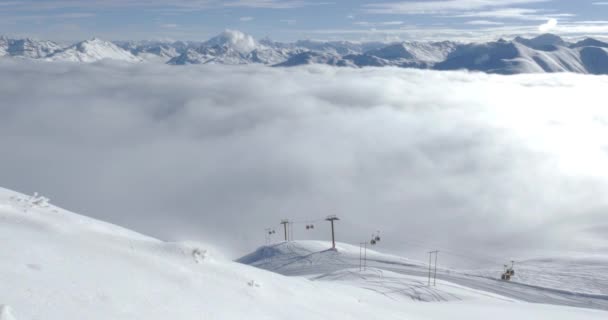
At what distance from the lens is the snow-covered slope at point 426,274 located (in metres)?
32.2

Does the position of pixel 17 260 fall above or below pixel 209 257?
above

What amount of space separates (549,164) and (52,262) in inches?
8023

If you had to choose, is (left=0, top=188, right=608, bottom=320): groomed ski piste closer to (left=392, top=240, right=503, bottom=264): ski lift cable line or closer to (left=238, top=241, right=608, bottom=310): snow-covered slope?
(left=238, top=241, right=608, bottom=310): snow-covered slope

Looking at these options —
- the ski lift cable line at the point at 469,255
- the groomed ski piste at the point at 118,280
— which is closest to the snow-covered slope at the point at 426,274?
the groomed ski piste at the point at 118,280

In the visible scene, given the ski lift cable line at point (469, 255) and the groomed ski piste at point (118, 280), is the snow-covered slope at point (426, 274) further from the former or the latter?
the ski lift cable line at point (469, 255)

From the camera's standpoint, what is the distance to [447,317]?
48.3 feet

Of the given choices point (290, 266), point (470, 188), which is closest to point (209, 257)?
point (290, 266)

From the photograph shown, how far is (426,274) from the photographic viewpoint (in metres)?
42.7

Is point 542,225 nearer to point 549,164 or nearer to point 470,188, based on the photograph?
point 470,188

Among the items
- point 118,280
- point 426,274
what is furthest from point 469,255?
point 118,280

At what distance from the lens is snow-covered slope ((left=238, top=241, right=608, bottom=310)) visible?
106 feet

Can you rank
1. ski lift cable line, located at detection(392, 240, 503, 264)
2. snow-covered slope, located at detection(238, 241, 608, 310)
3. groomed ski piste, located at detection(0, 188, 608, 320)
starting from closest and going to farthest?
1. groomed ski piste, located at detection(0, 188, 608, 320)
2. snow-covered slope, located at detection(238, 241, 608, 310)
3. ski lift cable line, located at detection(392, 240, 503, 264)

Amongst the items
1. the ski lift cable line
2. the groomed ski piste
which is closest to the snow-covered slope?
the groomed ski piste

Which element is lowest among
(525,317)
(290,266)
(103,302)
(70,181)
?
(70,181)
